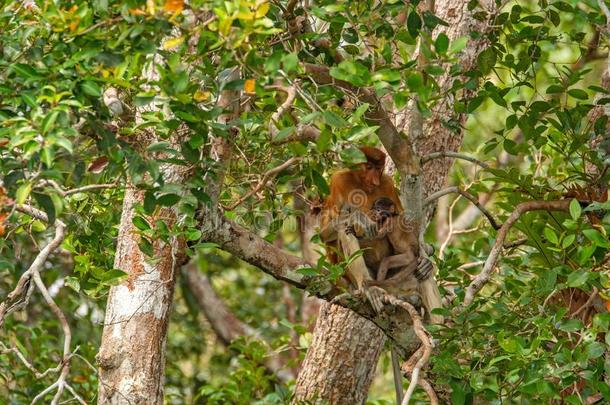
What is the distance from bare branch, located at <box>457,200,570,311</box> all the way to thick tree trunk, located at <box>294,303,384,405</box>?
1.29 meters

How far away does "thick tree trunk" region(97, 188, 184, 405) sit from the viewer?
4.37 meters

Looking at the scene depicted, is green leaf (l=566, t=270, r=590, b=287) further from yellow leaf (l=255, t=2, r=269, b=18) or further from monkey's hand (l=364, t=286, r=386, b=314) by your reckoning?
yellow leaf (l=255, t=2, r=269, b=18)

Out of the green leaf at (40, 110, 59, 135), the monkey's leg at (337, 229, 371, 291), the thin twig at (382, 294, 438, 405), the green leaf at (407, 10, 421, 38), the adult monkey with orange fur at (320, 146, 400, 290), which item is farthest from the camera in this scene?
the adult monkey with orange fur at (320, 146, 400, 290)

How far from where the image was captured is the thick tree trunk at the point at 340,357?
5.69 m

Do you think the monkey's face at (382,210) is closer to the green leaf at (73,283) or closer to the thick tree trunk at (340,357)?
the thick tree trunk at (340,357)

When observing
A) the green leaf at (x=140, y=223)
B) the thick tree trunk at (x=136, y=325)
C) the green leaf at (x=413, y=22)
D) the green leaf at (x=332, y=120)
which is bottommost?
the thick tree trunk at (x=136, y=325)

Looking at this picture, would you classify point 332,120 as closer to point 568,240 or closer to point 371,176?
point 568,240

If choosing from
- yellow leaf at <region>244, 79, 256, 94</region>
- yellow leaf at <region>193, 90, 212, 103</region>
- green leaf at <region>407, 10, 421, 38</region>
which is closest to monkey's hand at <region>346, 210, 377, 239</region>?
green leaf at <region>407, 10, 421, 38</region>

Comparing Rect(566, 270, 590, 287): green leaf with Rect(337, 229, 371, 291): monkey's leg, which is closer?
Rect(566, 270, 590, 287): green leaf

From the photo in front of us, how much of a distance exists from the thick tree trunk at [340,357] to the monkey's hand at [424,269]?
28.7 inches

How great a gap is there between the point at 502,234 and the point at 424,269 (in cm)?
66

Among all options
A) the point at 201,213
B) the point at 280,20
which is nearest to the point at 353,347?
the point at 201,213

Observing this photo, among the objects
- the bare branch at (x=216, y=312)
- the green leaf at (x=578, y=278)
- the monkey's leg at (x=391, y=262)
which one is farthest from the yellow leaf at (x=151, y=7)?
the bare branch at (x=216, y=312)

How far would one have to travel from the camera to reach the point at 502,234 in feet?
14.6
